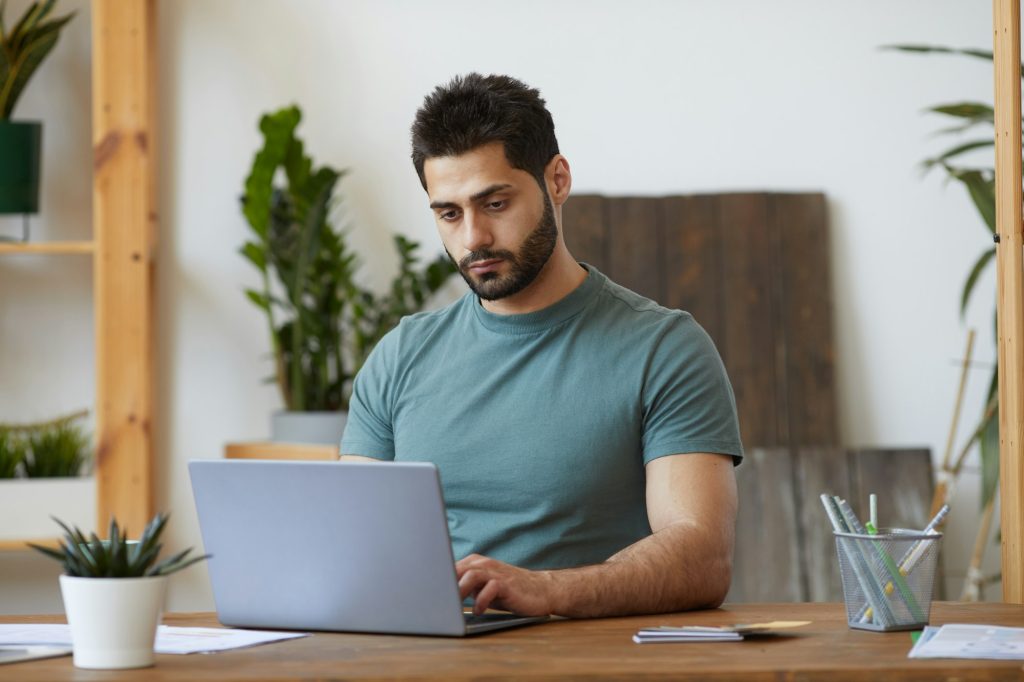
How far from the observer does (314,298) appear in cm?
348

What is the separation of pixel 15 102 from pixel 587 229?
1.54 meters

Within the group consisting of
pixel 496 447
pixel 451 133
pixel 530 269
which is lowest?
pixel 496 447

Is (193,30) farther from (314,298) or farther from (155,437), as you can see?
(155,437)

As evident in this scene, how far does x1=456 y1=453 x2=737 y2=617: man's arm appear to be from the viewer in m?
1.60

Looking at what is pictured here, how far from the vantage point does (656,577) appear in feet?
5.63

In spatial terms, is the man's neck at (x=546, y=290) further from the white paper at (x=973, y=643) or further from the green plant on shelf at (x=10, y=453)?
the green plant on shelf at (x=10, y=453)

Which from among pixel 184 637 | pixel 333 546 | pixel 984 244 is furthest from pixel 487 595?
pixel 984 244

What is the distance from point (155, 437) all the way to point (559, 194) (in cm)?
190

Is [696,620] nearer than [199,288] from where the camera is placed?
Yes

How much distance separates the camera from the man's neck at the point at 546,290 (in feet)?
6.88

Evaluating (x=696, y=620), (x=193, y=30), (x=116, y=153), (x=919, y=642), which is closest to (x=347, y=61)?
(x=193, y=30)

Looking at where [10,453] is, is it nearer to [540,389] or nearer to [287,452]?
[287,452]

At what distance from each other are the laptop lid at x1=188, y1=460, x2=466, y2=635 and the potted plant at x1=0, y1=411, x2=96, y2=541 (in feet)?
6.54

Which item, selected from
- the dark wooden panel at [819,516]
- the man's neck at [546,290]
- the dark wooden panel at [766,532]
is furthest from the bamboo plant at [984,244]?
the man's neck at [546,290]
